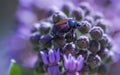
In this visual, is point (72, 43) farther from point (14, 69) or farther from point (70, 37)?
point (14, 69)

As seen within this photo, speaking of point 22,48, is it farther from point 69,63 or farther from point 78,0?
point 69,63

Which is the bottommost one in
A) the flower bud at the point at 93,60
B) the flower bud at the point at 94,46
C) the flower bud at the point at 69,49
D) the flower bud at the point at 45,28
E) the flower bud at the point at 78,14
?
the flower bud at the point at 93,60

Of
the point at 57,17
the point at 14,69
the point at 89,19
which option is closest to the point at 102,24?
the point at 89,19

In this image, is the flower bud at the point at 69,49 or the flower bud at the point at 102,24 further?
the flower bud at the point at 102,24

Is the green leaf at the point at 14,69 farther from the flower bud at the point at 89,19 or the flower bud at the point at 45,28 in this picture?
the flower bud at the point at 89,19

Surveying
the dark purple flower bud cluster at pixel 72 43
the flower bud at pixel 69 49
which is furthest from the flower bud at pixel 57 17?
the flower bud at pixel 69 49

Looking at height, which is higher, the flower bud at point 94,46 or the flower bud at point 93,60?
the flower bud at point 94,46

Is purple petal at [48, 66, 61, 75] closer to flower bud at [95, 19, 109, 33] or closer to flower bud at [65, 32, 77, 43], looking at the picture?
flower bud at [65, 32, 77, 43]

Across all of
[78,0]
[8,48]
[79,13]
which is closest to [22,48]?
[8,48]
